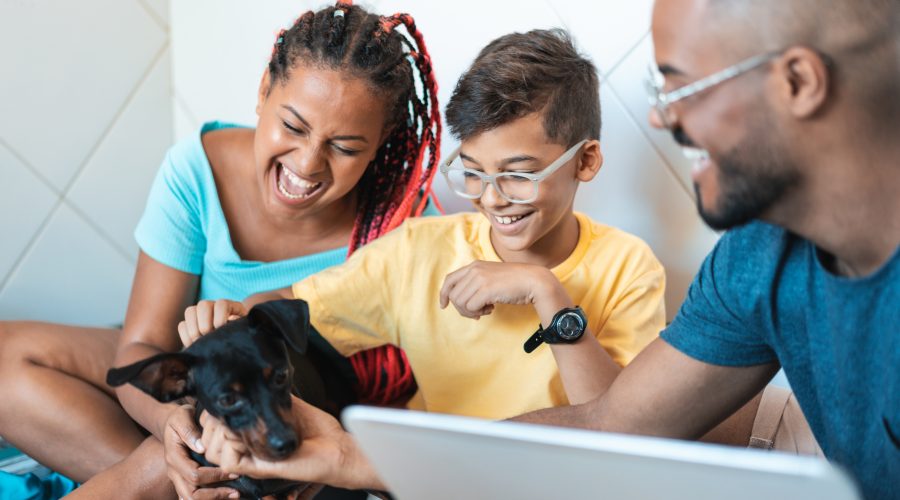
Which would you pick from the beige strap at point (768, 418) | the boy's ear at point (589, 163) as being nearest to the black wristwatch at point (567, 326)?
the boy's ear at point (589, 163)

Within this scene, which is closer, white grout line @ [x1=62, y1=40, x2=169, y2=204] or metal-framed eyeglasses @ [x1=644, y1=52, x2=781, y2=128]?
metal-framed eyeglasses @ [x1=644, y1=52, x2=781, y2=128]

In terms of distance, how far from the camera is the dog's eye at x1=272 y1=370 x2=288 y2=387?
119cm

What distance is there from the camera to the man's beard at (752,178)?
0.93 metres

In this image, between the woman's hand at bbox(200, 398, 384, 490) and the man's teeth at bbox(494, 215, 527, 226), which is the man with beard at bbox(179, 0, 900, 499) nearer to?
the woman's hand at bbox(200, 398, 384, 490)

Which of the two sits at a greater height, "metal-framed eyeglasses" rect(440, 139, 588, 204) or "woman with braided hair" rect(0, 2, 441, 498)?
"woman with braided hair" rect(0, 2, 441, 498)

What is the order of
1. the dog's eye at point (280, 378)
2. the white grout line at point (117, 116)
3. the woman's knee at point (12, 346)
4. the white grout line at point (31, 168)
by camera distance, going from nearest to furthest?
the dog's eye at point (280, 378) < the woman's knee at point (12, 346) < the white grout line at point (31, 168) < the white grout line at point (117, 116)

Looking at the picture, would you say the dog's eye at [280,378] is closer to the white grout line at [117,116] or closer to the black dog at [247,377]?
the black dog at [247,377]

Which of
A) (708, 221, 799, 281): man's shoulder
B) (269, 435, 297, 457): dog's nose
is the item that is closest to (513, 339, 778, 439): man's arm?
(708, 221, 799, 281): man's shoulder

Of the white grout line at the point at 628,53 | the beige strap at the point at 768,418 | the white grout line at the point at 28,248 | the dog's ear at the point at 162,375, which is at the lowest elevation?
the beige strap at the point at 768,418

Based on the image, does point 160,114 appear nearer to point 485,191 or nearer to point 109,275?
point 109,275

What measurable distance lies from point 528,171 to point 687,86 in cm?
49

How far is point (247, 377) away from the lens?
1165mm

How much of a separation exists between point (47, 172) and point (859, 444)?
188 centimetres

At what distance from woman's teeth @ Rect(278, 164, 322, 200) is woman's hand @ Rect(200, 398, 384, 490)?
1.70ft
